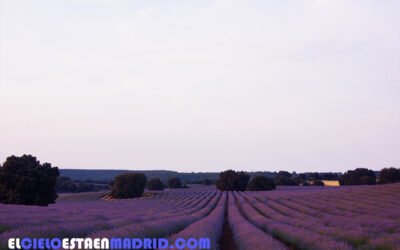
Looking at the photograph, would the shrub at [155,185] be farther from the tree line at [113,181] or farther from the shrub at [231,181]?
the shrub at [231,181]

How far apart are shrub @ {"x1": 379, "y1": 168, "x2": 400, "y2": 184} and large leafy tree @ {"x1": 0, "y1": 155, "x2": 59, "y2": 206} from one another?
190ft

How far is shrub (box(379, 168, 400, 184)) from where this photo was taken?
253ft

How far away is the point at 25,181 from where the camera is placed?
34562 millimetres

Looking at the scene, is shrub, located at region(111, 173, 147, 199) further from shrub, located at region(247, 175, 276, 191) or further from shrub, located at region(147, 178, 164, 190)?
shrub, located at region(247, 175, 276, 191)

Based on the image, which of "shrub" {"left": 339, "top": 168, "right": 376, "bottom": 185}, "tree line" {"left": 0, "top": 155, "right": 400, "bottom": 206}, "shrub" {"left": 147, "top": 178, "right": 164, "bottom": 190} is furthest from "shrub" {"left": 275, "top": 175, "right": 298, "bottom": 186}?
"shrub" {"left": 147, "top": 178, "right": 164, "bottom": 190}

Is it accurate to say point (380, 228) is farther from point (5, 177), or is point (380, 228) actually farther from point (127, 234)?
point (5, 177)

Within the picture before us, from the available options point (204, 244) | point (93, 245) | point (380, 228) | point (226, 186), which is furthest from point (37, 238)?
point (226, 186)

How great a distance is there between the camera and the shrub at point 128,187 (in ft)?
220

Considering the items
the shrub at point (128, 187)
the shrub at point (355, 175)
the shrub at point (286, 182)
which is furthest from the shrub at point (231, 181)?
the shrub at point (355, 175)

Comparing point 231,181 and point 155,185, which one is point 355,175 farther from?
point 155,185

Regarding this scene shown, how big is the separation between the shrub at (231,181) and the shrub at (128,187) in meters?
15.5

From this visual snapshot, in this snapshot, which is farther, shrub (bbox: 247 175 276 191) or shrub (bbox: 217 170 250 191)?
shrub (bbox: 217 170 250 191)

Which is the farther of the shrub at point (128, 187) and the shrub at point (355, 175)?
the shrub at point (355, 175)

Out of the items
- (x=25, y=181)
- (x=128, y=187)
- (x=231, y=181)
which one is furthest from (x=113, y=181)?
(x=25, y=181)
